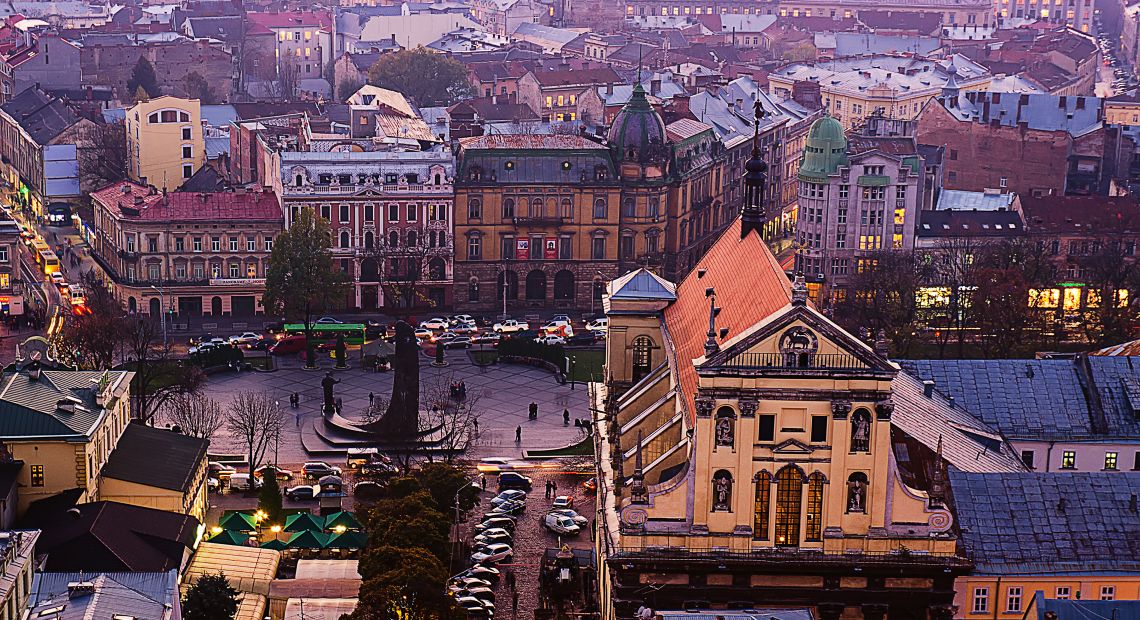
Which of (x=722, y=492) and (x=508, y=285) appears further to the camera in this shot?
(x=508, y=285)

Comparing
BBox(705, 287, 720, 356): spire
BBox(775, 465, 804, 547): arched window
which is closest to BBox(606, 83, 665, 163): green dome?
BBox(705, 287, 720, 356): spire

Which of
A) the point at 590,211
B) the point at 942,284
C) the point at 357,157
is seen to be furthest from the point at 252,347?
the point at 942,284

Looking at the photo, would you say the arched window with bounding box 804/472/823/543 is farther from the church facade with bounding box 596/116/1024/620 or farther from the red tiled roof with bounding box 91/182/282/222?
the red tiled roof with bounding box 91/182/282/222

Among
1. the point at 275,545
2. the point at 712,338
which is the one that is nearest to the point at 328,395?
the point at 275,545

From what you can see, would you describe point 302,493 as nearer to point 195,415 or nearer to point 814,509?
point 195,415

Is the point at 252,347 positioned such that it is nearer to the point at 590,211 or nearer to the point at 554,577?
the point at 590,211

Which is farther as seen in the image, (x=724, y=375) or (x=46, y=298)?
(x=46, y=298)
